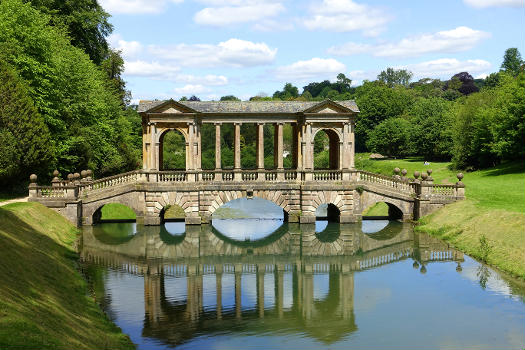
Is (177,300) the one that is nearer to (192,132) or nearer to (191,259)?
(191,259)

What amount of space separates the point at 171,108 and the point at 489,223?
82.4ft

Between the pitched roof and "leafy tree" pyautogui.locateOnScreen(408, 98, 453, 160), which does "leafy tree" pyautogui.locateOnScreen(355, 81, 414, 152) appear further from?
the pitched roof

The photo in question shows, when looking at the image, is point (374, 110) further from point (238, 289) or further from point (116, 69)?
point (238, 289)

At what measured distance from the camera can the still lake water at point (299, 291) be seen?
2109 centimetres

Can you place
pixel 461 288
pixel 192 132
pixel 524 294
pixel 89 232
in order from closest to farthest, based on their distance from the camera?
1. pixel 524 294
2. pixel 461 288
3. pixel 89 232
4. pixel 192 132

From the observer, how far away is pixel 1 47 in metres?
46.1

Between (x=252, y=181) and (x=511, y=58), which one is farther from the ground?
(x=511, y=58)

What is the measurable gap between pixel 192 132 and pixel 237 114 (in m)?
4.03

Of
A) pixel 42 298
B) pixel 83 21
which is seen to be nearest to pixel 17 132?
pixel 42 298

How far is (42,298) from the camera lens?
2039 cm

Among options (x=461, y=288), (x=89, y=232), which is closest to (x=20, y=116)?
(x=89, y=232)

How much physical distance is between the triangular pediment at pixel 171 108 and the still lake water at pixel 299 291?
31.4 feet

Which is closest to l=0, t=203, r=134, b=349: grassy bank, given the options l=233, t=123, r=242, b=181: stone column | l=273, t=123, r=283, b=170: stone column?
l=233, t=123, r=242, b=181: stone column

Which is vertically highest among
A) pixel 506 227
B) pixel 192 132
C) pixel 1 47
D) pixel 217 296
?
pixel 1 47
